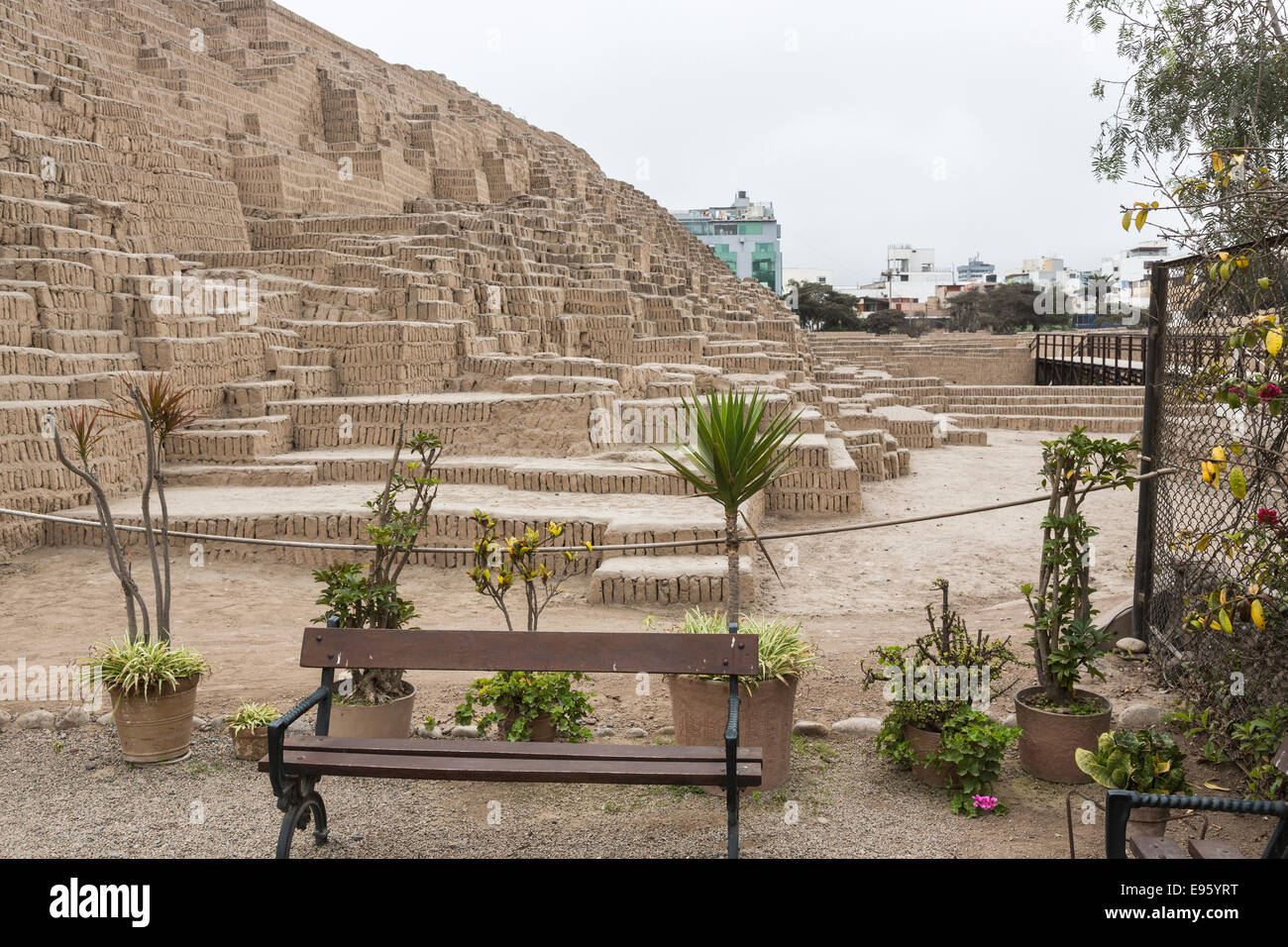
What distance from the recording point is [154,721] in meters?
4.38

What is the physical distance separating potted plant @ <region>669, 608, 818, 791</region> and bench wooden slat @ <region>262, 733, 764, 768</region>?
16.8 inches

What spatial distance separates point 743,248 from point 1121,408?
89365 millimetres

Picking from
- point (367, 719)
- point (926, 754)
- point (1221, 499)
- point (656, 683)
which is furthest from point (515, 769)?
point (1221, 499)

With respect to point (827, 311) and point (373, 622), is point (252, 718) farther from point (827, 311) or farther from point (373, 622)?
point (827, 311)

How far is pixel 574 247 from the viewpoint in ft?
78.1

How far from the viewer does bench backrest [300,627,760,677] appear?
3.63m

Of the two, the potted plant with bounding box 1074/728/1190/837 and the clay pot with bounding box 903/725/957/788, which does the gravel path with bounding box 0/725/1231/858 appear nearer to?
the clay pot with bounding box 903/725/957/788

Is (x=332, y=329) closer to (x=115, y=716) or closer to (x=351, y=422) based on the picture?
(x=351, y=422)

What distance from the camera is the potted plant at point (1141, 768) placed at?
3416 mm

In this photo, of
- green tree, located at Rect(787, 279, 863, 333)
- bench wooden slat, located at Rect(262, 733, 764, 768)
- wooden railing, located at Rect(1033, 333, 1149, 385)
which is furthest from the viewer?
green tree, located at Rect(787, 279, 863, 333)

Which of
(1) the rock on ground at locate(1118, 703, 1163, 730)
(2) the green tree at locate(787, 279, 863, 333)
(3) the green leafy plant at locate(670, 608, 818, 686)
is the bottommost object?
(1) the rock on ground at locate(1118, 703, 1163, 730)

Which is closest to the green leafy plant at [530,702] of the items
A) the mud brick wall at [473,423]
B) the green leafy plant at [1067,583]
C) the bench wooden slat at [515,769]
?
the bench wooden slat at [515,769]
